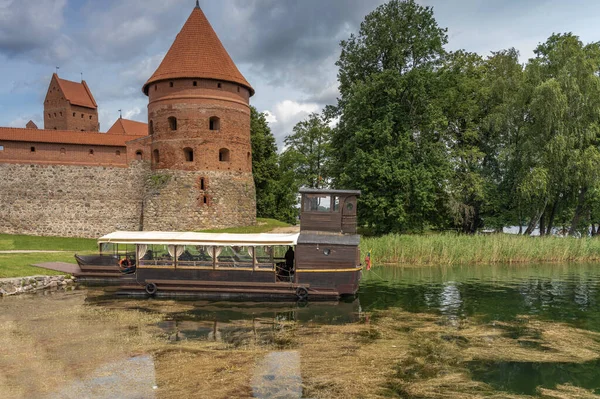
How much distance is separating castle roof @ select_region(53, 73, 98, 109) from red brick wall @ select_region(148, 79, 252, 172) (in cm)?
3520

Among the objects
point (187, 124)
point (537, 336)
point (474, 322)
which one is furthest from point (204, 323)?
point (187, 124)

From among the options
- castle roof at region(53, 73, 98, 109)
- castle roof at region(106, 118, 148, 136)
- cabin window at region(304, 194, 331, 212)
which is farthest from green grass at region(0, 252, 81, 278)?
castle roof at region(53, 73, 98, 109)

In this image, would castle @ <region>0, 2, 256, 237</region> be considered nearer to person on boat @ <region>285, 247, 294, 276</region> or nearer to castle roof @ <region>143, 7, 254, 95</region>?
castle roof @ <region>143, 7, 254, 95</region>

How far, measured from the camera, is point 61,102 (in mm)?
68625

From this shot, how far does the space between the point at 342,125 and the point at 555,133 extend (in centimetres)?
1570

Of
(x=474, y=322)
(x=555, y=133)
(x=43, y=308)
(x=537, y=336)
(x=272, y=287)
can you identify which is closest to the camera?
(x=537, y=336)

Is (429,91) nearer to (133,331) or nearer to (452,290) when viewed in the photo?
(452,290)

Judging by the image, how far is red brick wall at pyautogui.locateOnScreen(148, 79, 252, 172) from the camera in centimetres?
3831

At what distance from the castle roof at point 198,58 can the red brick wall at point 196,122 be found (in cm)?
61

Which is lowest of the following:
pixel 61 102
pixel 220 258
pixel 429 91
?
pixel 220 258

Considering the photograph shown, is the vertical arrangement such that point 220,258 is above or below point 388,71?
below

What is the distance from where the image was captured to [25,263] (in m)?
23.7

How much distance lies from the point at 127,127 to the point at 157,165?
23.9 meters

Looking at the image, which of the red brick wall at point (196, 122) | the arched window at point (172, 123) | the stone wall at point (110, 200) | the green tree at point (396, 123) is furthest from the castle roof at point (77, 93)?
the green tree at point (396, 123)
